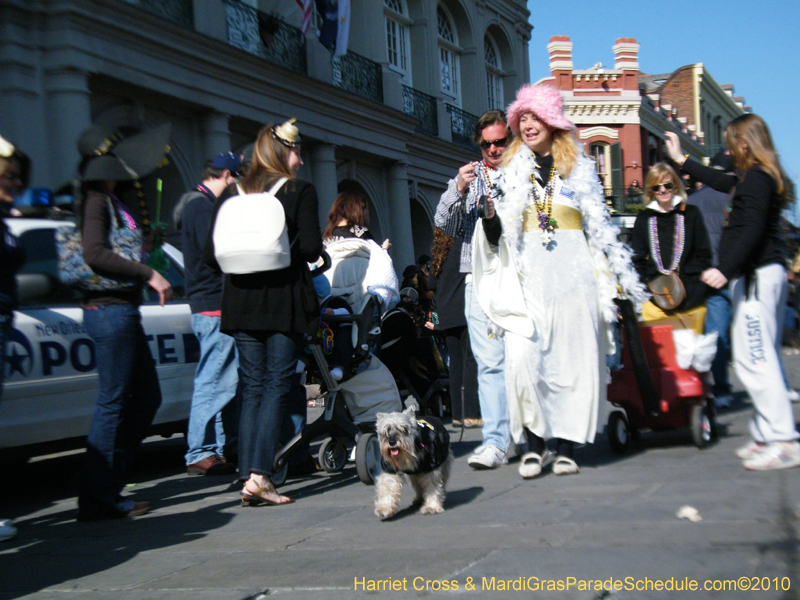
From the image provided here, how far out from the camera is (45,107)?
11469mm

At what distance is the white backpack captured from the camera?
449 cm

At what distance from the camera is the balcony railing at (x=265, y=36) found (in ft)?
50.0

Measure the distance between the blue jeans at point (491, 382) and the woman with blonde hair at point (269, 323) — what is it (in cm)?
123

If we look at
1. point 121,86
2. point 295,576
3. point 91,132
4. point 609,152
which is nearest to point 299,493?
point 295,576

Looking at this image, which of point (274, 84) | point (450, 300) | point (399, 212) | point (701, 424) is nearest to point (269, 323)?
point (450, 300)

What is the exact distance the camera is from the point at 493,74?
28266mm

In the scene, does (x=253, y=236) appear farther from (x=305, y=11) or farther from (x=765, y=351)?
(x=305, y=11)

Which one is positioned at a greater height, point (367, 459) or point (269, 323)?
point (269, 323)

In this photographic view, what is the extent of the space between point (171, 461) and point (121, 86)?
7.34 metres

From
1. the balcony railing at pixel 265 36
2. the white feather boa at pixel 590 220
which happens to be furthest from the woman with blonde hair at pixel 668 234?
the balcony railing at pixel 265 36

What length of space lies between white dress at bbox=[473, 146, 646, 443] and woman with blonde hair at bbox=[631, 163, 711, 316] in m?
1.38

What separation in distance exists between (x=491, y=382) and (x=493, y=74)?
24181mm

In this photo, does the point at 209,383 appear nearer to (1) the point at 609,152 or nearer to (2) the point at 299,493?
(2) the point at 299,493

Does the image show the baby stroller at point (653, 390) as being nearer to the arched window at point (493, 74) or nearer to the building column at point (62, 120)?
the building column at point (62, 120)
